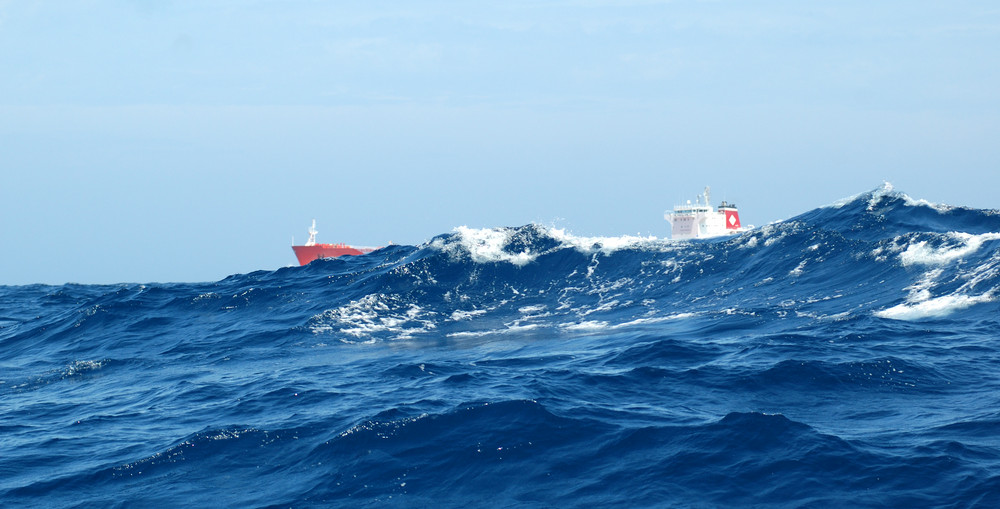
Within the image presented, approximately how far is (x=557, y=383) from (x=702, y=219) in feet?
308

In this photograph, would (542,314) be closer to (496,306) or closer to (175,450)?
(496,306)

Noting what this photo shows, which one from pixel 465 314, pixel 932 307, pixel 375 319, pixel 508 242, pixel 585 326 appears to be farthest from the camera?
pixel 508 242

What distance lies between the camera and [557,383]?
1931 centimetres

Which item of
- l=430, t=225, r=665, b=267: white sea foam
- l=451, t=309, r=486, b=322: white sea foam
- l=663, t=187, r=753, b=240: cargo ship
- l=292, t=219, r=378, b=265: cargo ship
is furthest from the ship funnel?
l=451, t=309, r=486, b=322: white sea foam

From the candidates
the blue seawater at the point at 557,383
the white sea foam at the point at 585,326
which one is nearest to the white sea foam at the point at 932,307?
the blue seawater at the point at 557,383

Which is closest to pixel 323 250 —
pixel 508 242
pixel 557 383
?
pixel 508 242

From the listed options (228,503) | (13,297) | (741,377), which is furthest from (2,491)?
(13,297)

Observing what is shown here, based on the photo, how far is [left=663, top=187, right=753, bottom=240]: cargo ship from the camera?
108938 mm

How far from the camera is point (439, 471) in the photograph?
47.9 ft

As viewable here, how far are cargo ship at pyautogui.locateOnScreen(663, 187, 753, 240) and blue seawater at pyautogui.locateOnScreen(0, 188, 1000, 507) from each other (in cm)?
7072

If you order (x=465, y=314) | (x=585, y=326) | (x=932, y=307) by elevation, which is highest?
(x=465, y=314)

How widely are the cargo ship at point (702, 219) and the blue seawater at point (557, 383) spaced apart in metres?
Result: 70.7

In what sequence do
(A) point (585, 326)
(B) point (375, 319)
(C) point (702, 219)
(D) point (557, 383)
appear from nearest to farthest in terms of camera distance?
(D) point (557, 383), (A) point (585, 326), (B) point (375, 319), (C) point (702, 219)

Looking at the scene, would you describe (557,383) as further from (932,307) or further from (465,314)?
(465,314)
